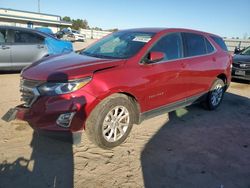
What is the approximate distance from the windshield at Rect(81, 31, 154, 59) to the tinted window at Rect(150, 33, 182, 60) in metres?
0.21

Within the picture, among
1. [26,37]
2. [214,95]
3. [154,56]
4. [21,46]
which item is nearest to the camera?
[154,56]

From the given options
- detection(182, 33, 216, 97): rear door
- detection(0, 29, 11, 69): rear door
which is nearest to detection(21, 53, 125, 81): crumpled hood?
detection(182, 33, 216, 97): rear door

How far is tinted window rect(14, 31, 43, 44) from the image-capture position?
8336 mm

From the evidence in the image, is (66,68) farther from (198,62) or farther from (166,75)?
(198,62)

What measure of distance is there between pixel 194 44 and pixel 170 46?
0.87 m

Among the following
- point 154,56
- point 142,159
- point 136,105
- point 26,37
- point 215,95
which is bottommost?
point 142,159

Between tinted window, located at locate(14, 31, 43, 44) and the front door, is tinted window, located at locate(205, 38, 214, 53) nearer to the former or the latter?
the front door

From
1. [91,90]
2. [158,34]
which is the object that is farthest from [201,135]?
[91,90]

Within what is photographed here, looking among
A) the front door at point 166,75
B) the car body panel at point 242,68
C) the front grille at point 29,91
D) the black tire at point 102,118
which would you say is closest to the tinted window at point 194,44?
the front door at point 166,75

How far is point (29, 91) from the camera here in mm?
3480

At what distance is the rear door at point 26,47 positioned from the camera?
8242 millimetres

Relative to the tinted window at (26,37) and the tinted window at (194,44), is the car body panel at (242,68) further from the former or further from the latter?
the tinted window at (26,37)

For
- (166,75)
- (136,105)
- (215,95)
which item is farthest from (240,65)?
(136,105)

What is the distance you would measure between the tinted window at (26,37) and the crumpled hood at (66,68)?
196 inches
